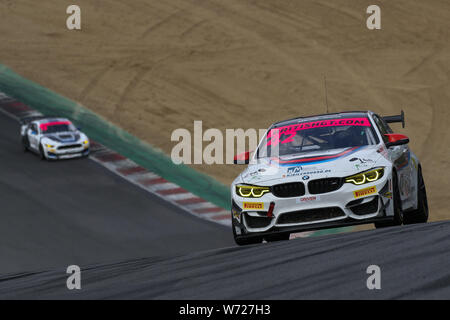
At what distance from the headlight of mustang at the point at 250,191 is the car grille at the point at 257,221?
0.24m

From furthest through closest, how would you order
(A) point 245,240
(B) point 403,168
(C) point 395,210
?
(B) point 403,168, (A) point 245,240, (C) point 395,210

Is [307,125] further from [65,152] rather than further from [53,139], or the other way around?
[53,139]

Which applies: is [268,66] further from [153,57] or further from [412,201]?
[412,201]

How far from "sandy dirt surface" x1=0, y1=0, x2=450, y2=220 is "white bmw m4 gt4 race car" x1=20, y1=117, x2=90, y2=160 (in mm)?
2364

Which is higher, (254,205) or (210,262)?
(254,205)

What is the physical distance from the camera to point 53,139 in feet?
75.5

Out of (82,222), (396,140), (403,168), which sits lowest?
(82,222)

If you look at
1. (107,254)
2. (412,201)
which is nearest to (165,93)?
(107,254)

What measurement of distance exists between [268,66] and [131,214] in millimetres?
15416

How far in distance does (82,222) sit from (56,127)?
7118 mm

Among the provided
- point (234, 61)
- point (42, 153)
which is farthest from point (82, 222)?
point (234, 61)

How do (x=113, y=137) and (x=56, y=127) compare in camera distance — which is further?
(x=113, y=137)

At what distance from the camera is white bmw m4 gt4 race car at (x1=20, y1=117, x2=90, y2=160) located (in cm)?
2252

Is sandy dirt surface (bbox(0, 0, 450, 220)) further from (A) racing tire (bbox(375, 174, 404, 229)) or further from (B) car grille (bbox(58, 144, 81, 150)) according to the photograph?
(A) racing tire (bbox(375, 174, 404, 229))
